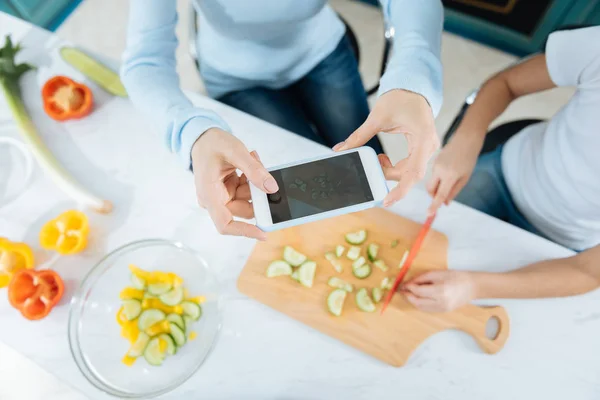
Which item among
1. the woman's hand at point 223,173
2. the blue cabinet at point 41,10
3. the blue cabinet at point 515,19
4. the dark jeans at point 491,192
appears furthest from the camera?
the blue cabinet at point 41,10

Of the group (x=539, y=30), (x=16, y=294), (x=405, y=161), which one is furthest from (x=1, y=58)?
(x=539, y=30)

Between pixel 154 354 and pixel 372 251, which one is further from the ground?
pixel 372 251

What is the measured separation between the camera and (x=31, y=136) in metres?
0.93

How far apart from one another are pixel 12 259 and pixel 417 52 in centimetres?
93

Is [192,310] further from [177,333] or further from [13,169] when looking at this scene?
[13,169]

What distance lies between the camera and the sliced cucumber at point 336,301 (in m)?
0.81

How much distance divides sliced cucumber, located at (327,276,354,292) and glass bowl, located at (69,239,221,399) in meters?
0.24

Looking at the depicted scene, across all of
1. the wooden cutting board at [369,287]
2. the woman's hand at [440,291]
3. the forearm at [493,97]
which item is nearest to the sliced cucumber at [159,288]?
the wooden cutting board at [369,287]

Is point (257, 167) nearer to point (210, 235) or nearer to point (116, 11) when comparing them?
point (210, 235)

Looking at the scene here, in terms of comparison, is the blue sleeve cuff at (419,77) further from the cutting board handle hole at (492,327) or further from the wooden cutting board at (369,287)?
the cutting board handle hole at (492,327)

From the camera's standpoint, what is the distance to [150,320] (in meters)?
0.81

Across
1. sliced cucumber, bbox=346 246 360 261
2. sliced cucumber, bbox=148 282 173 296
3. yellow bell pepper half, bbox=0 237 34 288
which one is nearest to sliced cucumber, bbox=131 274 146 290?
sliced cucumber, bbox=148 282 173 296

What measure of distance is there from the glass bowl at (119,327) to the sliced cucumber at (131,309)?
2.0 inches

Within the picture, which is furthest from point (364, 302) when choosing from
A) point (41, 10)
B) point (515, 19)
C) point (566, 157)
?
point (41, 10)
